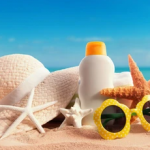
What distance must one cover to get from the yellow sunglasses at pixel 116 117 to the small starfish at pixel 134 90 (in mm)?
45

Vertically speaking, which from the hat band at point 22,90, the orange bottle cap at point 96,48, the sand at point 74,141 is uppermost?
the orange bottle cap at point 96,48

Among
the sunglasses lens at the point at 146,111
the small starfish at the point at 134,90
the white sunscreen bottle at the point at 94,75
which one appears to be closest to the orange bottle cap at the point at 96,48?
the white sunscreen bottle at the point at 94,75

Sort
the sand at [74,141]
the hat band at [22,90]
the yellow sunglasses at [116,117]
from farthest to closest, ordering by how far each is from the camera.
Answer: the hat band at [22,90], the yellow sunglasses at [116,117], the sand at [74,141]

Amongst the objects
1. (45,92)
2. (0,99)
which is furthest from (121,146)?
(0,99)

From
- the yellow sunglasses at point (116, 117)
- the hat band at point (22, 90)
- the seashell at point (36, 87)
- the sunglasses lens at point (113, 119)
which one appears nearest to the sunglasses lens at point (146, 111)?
the yellow sunglasses at point (116, 117)

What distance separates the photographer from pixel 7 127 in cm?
115

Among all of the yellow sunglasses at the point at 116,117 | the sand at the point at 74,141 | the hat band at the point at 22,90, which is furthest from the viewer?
the hat band at the point at 22,90

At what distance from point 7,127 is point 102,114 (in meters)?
A: 0.41

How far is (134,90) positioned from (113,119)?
15 cm

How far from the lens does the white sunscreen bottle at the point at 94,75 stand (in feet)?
3.79

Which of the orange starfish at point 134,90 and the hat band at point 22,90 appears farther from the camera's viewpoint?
the hat band at point 22,90

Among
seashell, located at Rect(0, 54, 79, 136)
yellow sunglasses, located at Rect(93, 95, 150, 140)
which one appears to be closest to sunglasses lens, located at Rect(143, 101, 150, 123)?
yellow sunglasses, located at Rect(93, 95, 150, 140)

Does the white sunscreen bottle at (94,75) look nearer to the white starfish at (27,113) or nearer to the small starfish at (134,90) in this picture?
the small starfish at (134,90)

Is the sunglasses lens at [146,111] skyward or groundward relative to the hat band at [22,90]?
groundward
